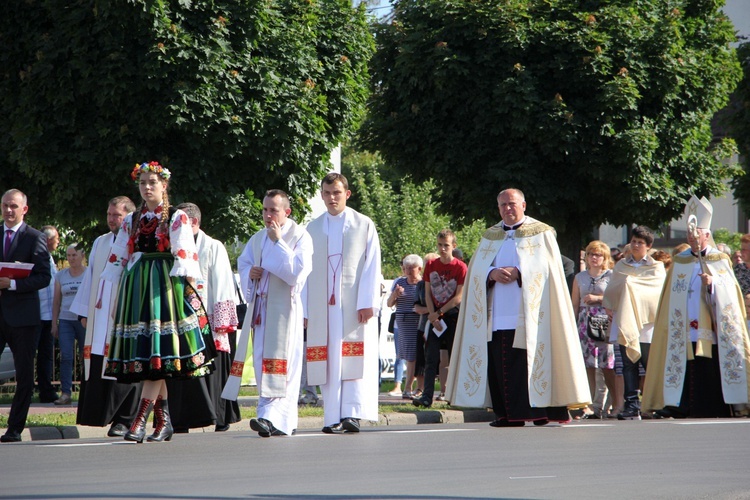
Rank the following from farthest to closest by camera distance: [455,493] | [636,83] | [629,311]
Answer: [636,83], [629,311], [455,493]

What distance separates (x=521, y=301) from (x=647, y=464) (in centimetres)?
393

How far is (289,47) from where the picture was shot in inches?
705

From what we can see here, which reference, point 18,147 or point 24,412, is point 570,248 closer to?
point 18,147

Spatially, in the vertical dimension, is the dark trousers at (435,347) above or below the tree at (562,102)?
below

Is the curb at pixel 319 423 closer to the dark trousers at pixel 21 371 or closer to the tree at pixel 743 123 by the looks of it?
the dark trousers at pixel 21 371

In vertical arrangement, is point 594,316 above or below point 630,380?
above

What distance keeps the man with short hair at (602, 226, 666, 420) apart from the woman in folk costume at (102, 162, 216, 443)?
5.53 meters

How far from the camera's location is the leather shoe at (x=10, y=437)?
33.8ft

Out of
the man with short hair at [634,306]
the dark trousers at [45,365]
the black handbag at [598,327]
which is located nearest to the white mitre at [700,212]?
the man with short hair at [634,306]

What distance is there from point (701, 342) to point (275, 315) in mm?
5235

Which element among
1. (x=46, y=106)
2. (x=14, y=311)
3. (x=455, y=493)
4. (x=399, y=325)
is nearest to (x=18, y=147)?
(x=46, y=106)

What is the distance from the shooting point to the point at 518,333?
11.9 metres

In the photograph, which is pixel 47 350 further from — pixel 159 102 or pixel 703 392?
pixel 703 392

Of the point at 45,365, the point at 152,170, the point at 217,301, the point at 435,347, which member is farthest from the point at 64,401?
the point at 152,170
